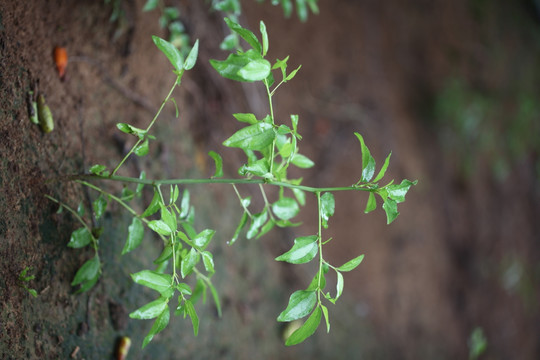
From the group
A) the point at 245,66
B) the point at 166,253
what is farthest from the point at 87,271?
the point at 245,66

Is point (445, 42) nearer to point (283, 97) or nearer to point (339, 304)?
point (283, 97)

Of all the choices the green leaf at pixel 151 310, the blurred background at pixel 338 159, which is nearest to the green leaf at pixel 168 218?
the green leaf at pixel 151 310

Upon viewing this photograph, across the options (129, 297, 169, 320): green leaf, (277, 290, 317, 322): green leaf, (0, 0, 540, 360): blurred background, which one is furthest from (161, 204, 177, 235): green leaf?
(0, 0, 540, 360): blurred background

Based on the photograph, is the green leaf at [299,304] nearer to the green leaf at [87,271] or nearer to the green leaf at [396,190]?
the green leaf at [396,190]

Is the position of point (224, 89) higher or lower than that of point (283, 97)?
higher

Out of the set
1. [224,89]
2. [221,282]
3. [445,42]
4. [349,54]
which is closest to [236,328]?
[221,282]

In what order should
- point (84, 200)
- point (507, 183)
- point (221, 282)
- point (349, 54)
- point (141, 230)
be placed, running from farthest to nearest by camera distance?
point (507, 183) < point (349, 54) < point (221, 282) < point (84, 200) < point (141, 230)

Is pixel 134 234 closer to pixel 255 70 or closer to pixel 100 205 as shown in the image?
pixel 100 205

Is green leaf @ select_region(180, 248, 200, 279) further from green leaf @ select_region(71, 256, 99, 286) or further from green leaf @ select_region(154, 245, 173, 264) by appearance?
green leaf @ select_region(71, 256, 99, 286)
